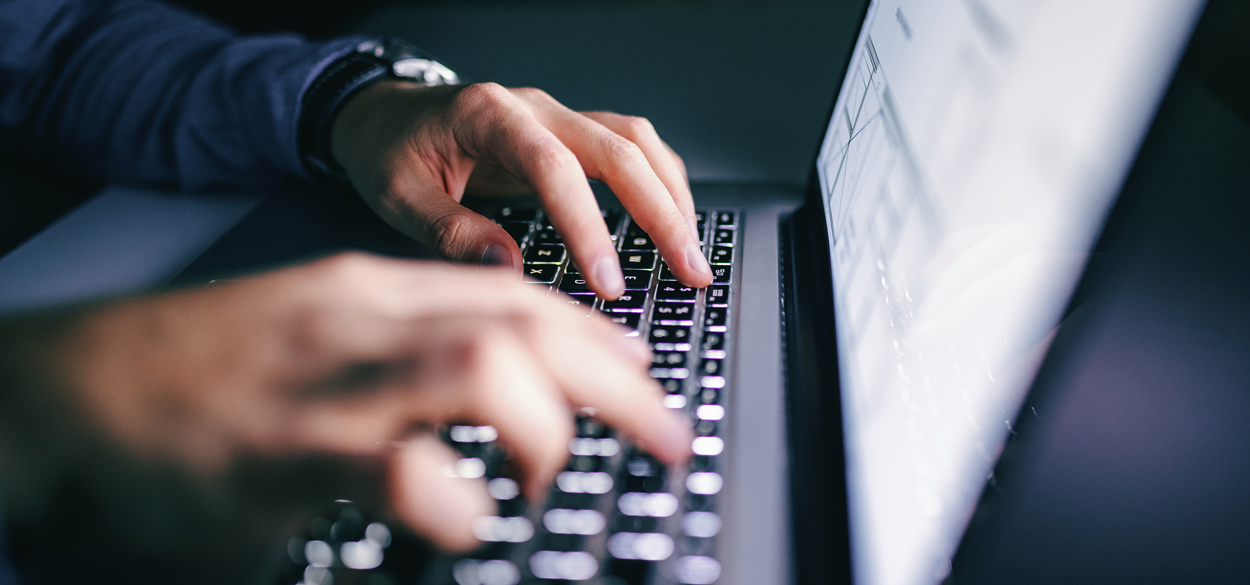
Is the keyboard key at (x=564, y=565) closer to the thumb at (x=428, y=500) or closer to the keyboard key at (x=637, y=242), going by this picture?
the thumb at (x=428, y=500)

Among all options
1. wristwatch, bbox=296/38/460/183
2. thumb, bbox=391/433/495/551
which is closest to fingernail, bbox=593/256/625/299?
thumb, bbox=391/433/495/551

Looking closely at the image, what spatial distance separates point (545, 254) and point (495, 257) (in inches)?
3.0

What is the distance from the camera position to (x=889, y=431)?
12.4 inches

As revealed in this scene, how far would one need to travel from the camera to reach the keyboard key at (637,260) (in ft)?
1.75

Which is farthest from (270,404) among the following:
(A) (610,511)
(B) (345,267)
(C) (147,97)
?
(C) (147,97)

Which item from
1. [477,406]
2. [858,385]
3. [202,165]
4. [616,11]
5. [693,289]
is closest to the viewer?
[477,406]

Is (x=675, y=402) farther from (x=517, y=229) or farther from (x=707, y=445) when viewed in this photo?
(x=517, y=229)

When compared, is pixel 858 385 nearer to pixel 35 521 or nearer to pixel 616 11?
pixel 35 521

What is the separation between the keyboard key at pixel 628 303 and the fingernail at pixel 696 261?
4cm

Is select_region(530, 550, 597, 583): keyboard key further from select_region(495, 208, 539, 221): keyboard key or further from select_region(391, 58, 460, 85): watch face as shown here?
select_region(391, 58, 460, 85): watch face

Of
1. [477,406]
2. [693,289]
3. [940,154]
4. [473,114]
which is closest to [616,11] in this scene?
[473,114]

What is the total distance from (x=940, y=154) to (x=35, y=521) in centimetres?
47

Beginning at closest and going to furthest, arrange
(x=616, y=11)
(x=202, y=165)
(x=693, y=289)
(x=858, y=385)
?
(x=858, y=385) → (x=693, y=289) → (x=202, y=165) → (x=616, y=11)

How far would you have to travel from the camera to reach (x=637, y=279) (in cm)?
52
